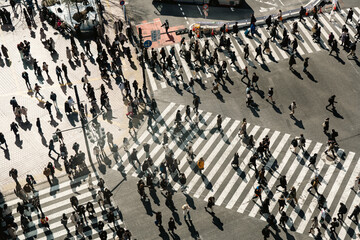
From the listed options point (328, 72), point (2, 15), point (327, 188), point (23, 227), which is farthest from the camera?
point (2, 15)

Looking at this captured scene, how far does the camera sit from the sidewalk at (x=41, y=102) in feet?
134

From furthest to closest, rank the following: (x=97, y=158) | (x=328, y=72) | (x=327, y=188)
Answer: (x=328, y=72) < (x=97, y=158) < (x=327, y=188)

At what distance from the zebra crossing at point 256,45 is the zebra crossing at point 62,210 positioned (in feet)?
43.7

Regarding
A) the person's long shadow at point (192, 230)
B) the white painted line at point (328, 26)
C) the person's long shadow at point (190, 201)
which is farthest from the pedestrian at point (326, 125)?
the person's long shadow at point (192, 230)

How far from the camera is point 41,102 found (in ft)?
152

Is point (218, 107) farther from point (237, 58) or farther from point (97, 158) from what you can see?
point (97, 158)

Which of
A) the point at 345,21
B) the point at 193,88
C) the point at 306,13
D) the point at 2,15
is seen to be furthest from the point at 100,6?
the point at 345,21

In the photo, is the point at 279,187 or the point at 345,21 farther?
the point at 345,21

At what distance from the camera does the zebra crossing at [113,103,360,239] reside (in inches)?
1474

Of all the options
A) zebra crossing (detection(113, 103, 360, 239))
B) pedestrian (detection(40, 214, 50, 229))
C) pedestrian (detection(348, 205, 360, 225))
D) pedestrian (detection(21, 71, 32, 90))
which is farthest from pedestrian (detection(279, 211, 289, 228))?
pedestrian (detection(21, 71, 32, 90))

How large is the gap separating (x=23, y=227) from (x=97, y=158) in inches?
333

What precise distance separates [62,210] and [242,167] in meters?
14.6

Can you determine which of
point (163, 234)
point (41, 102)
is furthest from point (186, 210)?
point (41, 102)

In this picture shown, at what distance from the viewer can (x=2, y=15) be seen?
54281 mm
